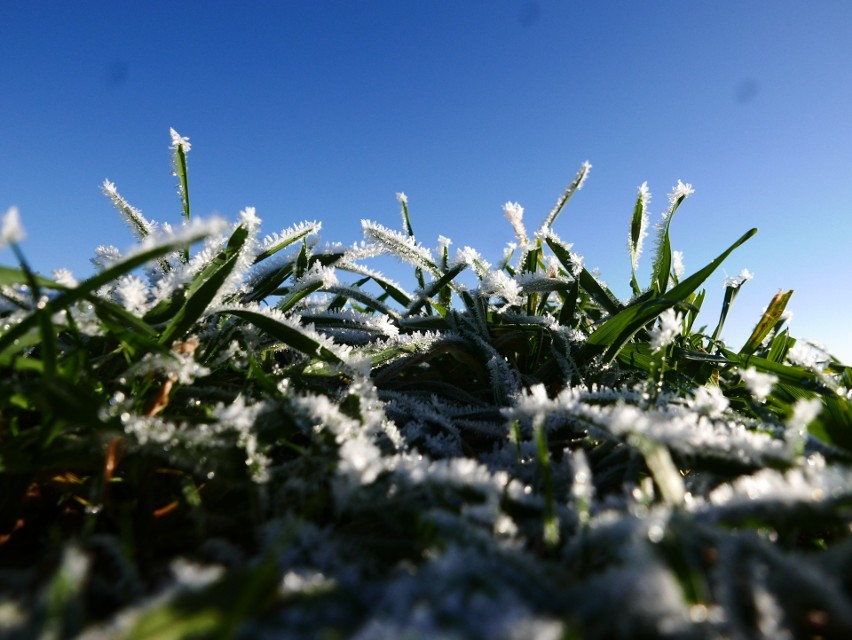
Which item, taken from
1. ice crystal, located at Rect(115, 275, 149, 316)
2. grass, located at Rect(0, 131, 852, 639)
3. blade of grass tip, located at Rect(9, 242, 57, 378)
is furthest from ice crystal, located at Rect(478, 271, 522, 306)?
blade of grass tip, located at Rect(9, 242, 57, 378)

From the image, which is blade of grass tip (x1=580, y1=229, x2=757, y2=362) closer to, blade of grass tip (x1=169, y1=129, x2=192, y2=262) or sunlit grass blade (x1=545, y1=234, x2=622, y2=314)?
sunlit grass blade (x1=545, y1=234, x2=622, y2=314)

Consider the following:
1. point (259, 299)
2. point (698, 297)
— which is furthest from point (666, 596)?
point (698, 297)

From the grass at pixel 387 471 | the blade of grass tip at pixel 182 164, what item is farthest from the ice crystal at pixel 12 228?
the blade of grass tip at pixel 182 164

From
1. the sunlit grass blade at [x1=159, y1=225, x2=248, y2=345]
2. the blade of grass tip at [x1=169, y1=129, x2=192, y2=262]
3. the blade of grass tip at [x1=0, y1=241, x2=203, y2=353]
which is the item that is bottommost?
the blade of grass tip at [x1=0, y1=241, x2=203, y2=353]

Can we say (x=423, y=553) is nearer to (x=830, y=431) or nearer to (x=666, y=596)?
(x=666, y=596)

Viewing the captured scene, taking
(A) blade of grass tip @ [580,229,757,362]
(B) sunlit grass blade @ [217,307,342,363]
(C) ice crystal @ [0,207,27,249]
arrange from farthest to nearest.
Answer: (A) blade of grass tip @ [580,229,757,362]
(B) sunlit grass blade @ [217,307,342,363]
(C) ice crystal @ [0,207,27,249]

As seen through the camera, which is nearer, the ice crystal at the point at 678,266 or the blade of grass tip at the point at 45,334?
the blade of grass tip at the point at 45,334

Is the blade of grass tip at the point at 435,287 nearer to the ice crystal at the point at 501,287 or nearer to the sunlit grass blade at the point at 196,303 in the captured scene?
the ice crystal at the point at 501,287

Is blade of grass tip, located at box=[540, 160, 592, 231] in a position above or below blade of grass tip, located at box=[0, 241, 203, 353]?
above
